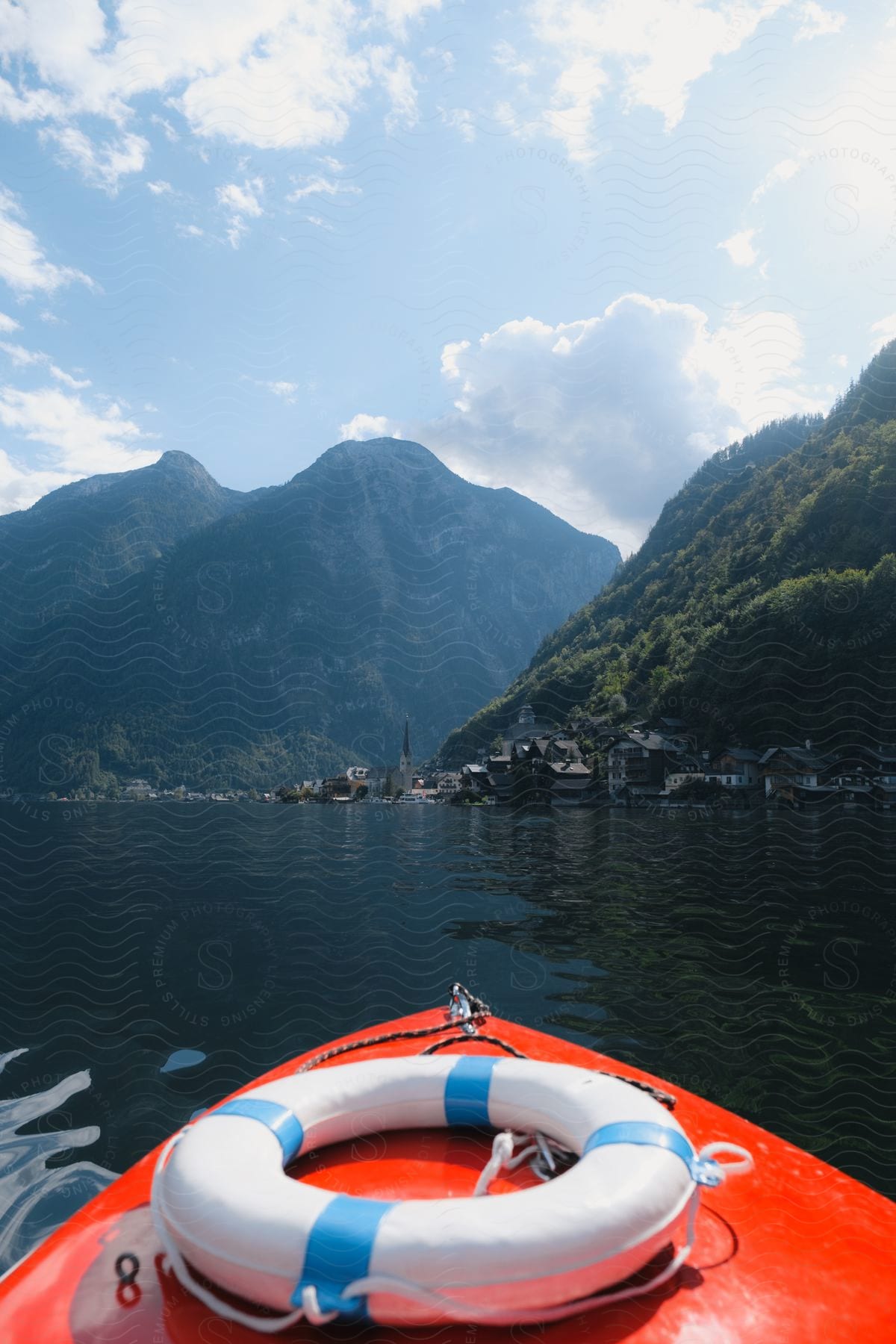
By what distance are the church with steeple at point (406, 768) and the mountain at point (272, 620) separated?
5.86 feet

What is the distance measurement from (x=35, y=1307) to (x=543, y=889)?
1153 cm

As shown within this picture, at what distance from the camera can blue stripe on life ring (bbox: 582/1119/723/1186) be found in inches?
77.7

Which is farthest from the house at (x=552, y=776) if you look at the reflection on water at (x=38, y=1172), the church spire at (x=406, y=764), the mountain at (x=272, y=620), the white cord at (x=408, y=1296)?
the white cord at (x=408, y=1296)

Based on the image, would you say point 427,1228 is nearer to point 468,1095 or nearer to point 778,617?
point 468,1095

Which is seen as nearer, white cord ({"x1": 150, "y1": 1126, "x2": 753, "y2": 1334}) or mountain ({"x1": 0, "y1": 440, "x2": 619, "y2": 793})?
white cord ({"x1": 150, "y1": 1126, "x2": 753, "y2": 1334})

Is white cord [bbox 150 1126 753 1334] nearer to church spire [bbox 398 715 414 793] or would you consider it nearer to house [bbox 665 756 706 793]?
house [bbox 665 756 706 793]

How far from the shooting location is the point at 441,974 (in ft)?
26.7

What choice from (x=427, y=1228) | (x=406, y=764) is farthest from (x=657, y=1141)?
(x=406, y=764)

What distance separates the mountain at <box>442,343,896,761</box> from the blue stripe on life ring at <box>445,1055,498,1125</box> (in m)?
24.6

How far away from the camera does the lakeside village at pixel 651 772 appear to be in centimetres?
2506

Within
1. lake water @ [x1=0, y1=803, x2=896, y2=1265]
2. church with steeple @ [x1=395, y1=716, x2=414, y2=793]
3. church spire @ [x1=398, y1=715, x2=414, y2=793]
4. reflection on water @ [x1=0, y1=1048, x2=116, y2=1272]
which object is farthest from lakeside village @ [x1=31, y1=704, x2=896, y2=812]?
reflection on water @ [x1=0, y1=1048, x2=116, y2=1272]

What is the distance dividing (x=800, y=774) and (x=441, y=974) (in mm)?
21308

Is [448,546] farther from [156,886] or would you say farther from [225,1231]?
[225,1231]

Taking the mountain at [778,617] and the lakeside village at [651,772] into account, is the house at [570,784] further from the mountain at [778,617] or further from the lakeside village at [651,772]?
the mountain at [778,617]
